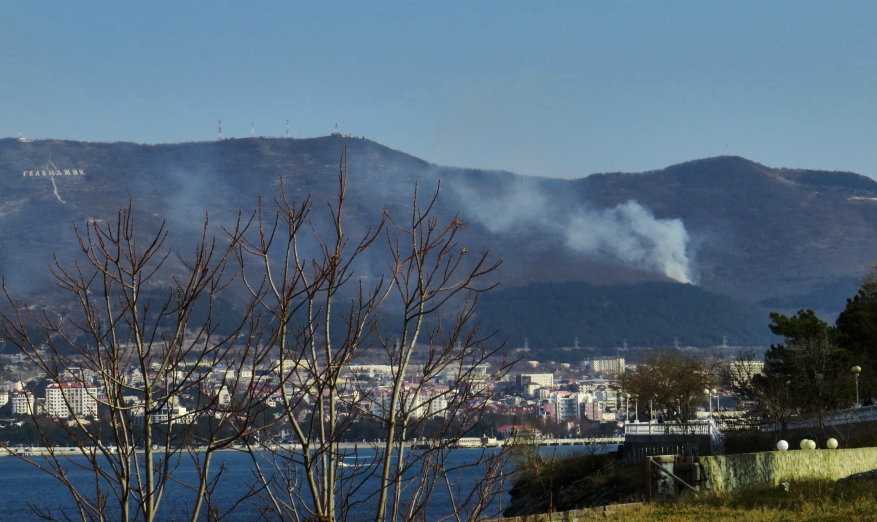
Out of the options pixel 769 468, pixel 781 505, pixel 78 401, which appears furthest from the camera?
pixel 769 468

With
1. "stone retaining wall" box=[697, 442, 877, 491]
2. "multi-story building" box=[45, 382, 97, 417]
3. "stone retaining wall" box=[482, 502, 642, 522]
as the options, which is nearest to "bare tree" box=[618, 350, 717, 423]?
"multi-story building" box=[45, 382, 97, 417]

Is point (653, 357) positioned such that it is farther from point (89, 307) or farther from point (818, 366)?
point (89, 307)

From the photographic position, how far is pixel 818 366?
148 ft

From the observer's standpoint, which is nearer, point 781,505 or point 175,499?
point 781,505

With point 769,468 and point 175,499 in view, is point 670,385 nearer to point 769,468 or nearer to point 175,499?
point 175,499

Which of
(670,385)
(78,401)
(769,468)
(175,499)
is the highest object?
(78,401)

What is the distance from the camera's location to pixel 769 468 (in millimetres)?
20891

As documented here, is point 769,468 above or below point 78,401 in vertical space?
below

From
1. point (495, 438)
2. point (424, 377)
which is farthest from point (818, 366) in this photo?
point (495, 438)

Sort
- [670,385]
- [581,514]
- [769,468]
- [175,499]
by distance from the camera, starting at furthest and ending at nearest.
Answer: [175,499] < [670,385] < [769,468] < [581,514]

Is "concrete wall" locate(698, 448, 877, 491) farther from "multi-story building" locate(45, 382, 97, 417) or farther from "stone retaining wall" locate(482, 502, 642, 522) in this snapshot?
"multi-story building" locate(45, 382, 97, 417)

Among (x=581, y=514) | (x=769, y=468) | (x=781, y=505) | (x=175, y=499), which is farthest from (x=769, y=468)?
(x=175, y=499)

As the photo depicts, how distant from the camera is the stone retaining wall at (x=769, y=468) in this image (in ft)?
66.9

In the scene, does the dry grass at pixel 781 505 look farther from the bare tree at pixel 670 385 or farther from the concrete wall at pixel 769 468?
the bare tree at pixel 670 385
